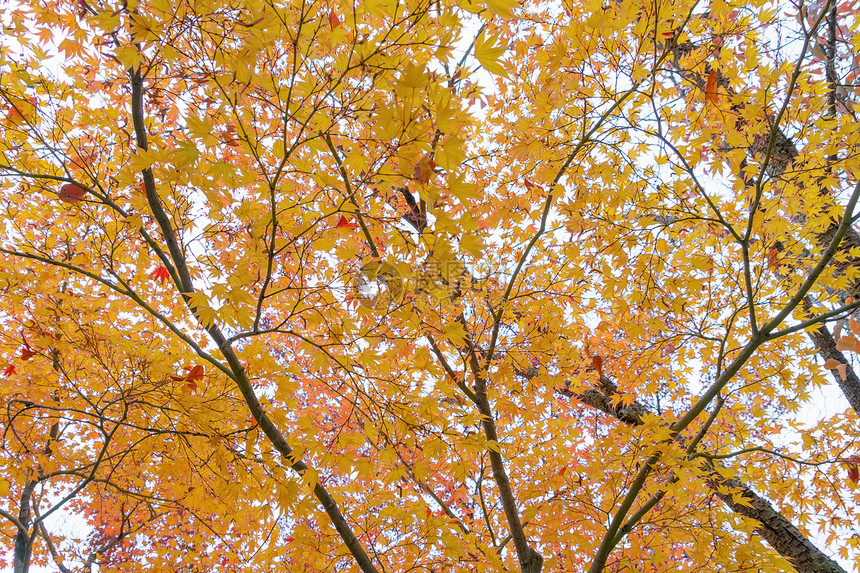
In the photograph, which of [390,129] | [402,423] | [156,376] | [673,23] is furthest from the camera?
[673,23]

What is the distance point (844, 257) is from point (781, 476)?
5.03 ft

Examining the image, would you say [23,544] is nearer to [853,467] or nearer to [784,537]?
[853,467]

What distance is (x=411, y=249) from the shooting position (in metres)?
1.52

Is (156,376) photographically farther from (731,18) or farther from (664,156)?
(731,18)

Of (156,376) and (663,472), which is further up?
(156,376)

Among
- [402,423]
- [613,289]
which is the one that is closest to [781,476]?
[613,289]

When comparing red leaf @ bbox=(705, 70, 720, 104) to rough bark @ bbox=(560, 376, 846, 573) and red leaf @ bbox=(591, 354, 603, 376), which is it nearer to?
red leaf @ bbox=(591, 354, 603, 376)

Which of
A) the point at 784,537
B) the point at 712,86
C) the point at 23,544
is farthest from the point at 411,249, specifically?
Result: the point at 23,544

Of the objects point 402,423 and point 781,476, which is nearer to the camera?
point 402,423

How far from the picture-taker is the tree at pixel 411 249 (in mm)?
1516

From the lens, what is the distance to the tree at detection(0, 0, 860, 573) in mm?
1516

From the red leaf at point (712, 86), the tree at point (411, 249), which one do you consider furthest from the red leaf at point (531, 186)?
the red leaf at point (712, 86)

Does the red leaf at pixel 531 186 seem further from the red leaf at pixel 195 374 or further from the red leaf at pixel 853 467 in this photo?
the red leaf at pixel 853 467

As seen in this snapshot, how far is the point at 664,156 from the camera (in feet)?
8.03
